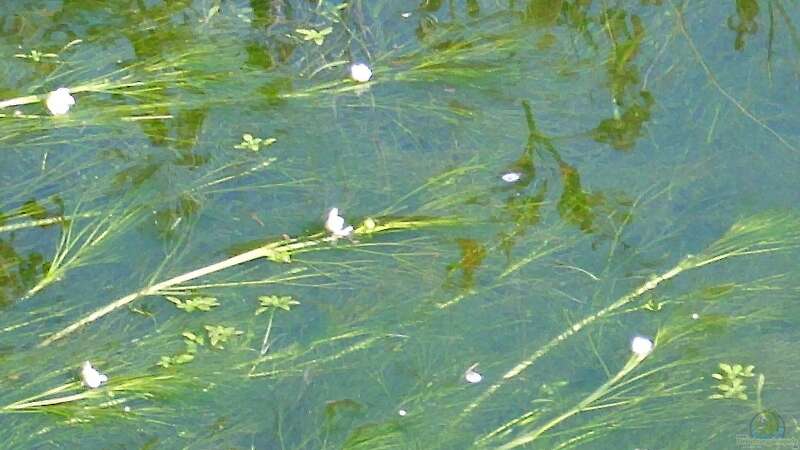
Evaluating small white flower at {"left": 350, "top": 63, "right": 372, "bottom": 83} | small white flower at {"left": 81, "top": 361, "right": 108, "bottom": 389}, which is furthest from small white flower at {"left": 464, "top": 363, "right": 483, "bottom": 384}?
small white flower at {"left": 350, "top": 63, "right": 372, "bottom": 83}

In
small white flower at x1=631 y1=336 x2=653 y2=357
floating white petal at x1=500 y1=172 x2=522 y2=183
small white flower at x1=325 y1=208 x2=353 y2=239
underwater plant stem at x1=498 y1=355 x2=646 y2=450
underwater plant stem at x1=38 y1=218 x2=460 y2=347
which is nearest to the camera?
underwater plant stem at x1=498 y1=355 x2=646 y2=450

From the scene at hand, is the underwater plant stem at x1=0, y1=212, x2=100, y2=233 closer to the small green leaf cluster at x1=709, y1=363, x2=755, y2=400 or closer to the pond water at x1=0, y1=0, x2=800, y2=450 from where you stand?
the pond water at x1=0, y1=0, x2=800, y2=450

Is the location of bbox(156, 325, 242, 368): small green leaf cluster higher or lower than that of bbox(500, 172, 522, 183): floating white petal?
lower

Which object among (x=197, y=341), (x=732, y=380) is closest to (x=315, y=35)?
(x=197, y=341)

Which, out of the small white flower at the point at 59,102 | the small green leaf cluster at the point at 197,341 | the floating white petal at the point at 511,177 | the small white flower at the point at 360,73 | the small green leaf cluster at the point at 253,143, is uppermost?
the small white flower at the point at 360,73

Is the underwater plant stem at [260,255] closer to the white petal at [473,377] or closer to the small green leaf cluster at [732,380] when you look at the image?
the white petal at [473,377]

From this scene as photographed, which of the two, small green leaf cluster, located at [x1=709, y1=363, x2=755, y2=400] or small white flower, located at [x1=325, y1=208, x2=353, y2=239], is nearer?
small green leaf cluster, located at [x1=709, y1=363, x2=755, y2=400]

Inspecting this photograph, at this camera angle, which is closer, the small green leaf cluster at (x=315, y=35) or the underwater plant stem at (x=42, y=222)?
the underwater plant stem at (x=42, y=222)

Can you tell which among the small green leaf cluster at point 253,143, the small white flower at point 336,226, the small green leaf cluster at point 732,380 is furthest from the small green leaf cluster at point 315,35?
the small green leaf cluster at point 732,380
